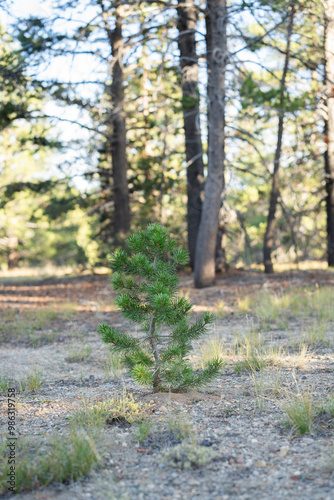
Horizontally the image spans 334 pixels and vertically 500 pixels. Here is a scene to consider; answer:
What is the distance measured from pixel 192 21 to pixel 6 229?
16.9 meters

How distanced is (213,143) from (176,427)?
8.07 metres

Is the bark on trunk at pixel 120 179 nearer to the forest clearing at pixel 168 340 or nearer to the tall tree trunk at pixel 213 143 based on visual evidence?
the forest clearing at pixel 168 340

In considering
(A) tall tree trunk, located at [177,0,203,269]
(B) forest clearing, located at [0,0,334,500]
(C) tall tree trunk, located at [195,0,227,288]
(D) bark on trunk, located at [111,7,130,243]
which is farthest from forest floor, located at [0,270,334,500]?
(D) bark on trunk, located at [111,7,130,243]

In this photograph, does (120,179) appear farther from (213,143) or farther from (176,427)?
(176,427)

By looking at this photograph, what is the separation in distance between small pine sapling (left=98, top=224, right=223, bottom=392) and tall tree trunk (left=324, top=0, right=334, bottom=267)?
8382 mm

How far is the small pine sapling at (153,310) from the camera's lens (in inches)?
149

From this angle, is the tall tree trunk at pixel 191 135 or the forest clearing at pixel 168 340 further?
the tall tree trunk at pixel 191 135

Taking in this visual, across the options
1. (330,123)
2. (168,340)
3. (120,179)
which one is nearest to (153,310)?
(168,340)

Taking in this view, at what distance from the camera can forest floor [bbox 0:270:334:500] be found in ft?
9.15

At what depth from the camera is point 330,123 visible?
1236cm

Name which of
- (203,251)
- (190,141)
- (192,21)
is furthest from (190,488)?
(192,21)

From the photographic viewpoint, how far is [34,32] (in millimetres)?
10805

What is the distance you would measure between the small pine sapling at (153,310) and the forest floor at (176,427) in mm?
262

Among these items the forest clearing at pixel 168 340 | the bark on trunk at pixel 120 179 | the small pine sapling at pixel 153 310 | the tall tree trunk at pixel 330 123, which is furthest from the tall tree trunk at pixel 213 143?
the small pine sapling at pixel 153 310
